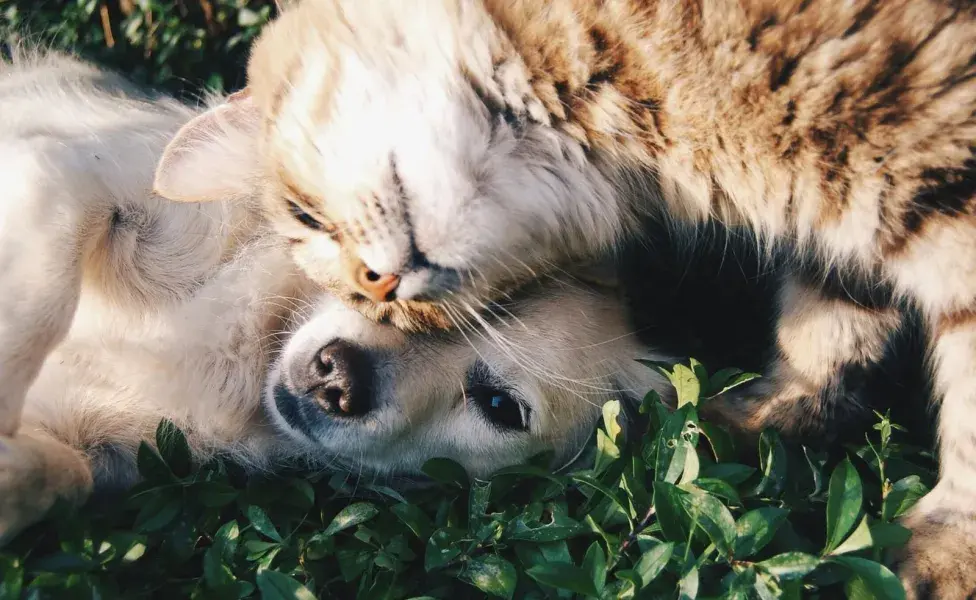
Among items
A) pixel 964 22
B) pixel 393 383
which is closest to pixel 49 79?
pixel 393 383

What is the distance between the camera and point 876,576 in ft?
4.72

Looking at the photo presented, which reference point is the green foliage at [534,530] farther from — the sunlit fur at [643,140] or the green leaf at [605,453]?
the sunlit fur at [643,140]

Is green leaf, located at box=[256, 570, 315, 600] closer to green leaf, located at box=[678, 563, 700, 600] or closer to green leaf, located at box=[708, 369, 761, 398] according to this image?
green leaf, located at box=[678, 563, 700, 600]

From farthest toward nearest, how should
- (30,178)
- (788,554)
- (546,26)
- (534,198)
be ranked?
(30,178), (534,198), (546,26), (788,554)

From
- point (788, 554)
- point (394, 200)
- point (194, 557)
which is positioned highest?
point (394, 200)

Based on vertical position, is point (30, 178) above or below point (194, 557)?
above

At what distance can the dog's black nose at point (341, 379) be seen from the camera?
1.99m

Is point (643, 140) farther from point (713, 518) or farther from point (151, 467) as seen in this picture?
point (151, 467)

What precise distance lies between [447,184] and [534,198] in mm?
191

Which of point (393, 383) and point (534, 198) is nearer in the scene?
point (534, 198)

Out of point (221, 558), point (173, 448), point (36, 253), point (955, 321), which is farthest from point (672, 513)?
point (36, 253)

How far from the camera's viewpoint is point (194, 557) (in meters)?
1.85

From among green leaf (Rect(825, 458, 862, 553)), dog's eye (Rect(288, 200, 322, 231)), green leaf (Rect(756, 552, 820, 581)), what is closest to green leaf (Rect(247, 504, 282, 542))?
dog's eye (Rect(288, 200, 322, 231))

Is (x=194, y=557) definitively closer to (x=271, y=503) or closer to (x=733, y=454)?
(x=271, y=503)
